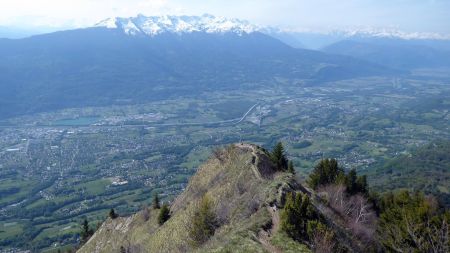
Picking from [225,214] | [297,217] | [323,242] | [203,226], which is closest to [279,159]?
[225,214]

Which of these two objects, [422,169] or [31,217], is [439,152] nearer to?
[422,169]

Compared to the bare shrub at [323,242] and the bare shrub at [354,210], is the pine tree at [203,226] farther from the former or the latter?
the bare shrub at [354,210]

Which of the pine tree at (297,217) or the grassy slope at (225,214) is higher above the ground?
the pine tree at (297,217)

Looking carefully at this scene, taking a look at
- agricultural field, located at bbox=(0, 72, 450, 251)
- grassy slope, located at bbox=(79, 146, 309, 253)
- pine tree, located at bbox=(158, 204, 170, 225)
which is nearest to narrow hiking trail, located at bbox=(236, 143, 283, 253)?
grassy slope, located at bbox=(79, 146, 309, 253)

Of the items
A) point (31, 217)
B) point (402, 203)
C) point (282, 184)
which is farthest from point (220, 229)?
point (31, 217)

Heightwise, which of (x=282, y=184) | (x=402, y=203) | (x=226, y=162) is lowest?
(x=402, y=203)

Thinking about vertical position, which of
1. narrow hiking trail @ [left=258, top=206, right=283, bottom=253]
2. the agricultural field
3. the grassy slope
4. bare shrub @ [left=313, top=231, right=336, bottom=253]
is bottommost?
the agricultural field

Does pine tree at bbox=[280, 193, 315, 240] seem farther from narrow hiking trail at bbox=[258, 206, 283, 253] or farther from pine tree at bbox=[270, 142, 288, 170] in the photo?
pine tree at bbox=[270, 142, 288, 170]

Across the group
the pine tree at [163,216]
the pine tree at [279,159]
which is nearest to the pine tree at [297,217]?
the pine tree at [279,159]
